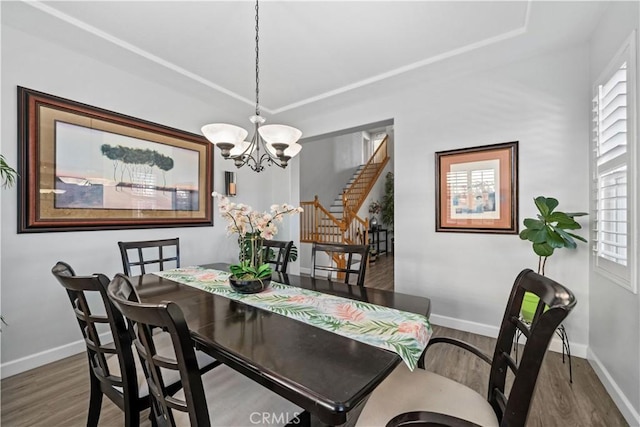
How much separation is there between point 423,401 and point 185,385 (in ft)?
3.06

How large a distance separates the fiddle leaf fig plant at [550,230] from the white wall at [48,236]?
366 cm

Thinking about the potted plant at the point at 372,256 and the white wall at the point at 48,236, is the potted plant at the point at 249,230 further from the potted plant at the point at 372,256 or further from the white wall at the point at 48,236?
the potted plant at the point at 372,256

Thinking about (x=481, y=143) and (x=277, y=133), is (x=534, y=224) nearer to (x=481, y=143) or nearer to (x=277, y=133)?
(x=481, y=143)

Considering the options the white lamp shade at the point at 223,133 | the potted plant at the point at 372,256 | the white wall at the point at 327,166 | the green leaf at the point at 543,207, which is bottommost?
the potted plant at the point at 372,256

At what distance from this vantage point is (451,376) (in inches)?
83.5

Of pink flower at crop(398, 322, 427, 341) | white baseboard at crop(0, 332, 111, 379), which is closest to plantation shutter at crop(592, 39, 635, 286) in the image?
pink flower at crop(398, 322, 427, 341)

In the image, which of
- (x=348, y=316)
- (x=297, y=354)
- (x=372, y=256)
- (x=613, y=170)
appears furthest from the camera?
(x=372, y=256)

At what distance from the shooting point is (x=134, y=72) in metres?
2.85

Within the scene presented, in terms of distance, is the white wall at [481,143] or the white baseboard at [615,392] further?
the white wall at [481,143]

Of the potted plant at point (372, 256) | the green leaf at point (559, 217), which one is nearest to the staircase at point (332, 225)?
the potted plant at point (372, 256)

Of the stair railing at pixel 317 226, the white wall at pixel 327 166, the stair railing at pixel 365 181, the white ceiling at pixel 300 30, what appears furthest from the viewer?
the stair railing at pixel 365 181

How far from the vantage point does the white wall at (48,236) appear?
215 centimetres

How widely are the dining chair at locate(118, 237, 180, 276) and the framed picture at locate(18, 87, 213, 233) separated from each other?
317mm

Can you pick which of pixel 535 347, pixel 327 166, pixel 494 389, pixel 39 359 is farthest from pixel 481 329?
pixel 327 166
